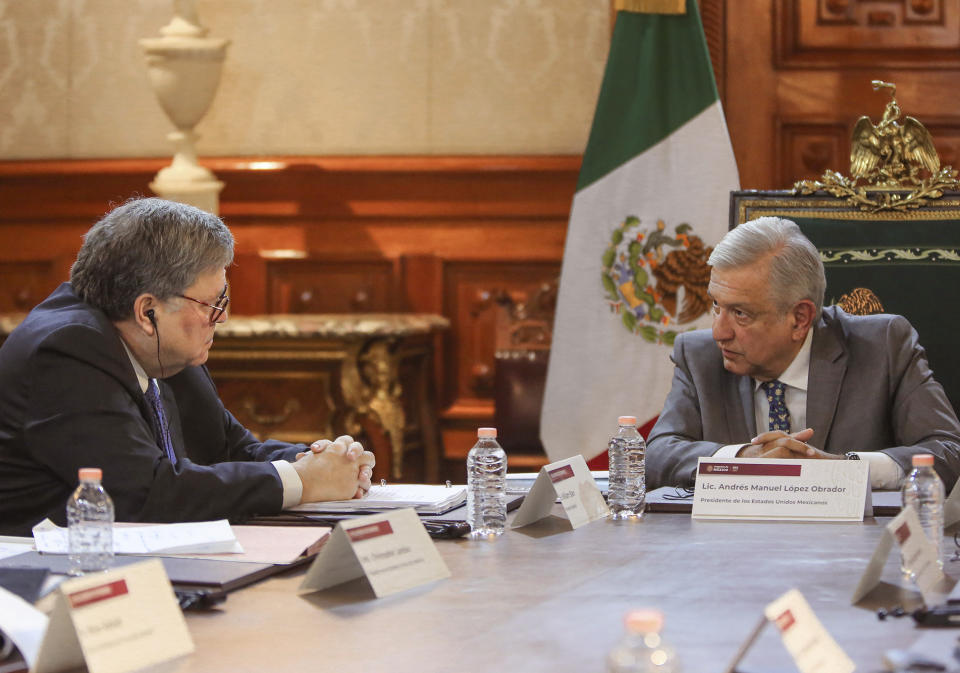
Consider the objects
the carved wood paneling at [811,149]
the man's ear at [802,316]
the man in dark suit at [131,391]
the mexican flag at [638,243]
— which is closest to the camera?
the man in dark suit at [131,391]

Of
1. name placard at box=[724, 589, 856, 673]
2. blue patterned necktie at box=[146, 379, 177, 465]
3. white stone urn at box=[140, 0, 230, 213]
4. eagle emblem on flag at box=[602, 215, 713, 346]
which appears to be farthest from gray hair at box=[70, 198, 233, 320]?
white stone urn at box=[140, 0, 230, 213]

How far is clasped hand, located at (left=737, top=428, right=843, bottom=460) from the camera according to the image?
2.34 meters

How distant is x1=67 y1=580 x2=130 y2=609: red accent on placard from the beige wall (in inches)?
154

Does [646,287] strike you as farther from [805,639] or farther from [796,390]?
[805,639]

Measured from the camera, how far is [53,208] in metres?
5.33

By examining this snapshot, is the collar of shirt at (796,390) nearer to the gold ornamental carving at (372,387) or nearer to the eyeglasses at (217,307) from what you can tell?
the eyeglasses at (217,307)

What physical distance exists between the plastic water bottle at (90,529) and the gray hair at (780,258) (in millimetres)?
1601

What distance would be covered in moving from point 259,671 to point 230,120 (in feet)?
13.8

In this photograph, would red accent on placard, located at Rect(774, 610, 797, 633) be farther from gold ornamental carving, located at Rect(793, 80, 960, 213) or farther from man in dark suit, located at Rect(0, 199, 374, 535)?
gold ornamental carving, located at Rect(793, 80, 960, 213)

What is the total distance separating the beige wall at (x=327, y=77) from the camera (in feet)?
16.6

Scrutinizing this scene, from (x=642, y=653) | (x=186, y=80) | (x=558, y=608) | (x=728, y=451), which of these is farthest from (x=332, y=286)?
(x=642, y=653)

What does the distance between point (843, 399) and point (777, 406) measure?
5.8 inches

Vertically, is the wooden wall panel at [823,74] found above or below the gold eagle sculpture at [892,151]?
above

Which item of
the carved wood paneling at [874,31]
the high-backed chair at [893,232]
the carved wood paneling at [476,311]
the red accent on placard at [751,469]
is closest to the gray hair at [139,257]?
the red accent on placard at [751,469]
